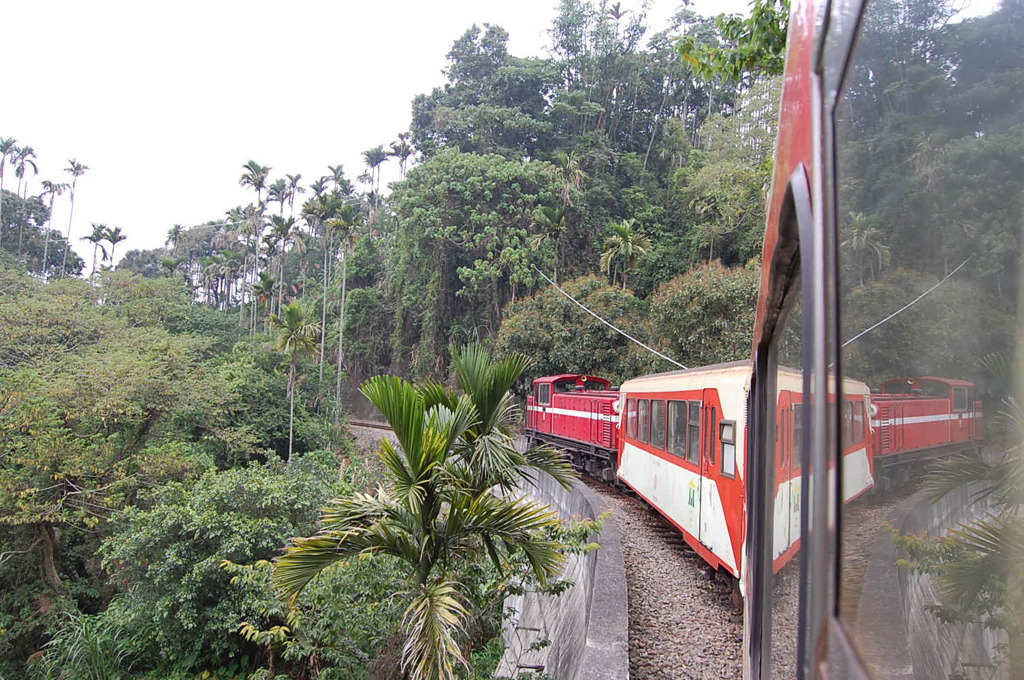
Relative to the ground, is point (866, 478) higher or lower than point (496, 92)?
lower

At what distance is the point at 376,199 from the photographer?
52.2 m

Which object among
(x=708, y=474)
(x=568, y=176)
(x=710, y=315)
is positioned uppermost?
(x=568, y=176)

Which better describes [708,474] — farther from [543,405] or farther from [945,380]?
[543,405]

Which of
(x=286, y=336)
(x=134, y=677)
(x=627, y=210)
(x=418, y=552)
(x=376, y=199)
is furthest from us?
(x=376, y=199)

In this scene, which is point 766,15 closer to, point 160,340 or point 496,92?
point 160,340

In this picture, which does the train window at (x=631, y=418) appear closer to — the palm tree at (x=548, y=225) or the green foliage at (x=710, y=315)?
the green foliage at (x=710, y=315)

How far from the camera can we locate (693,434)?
7934mm

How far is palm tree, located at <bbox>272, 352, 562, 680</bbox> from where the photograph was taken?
496cm

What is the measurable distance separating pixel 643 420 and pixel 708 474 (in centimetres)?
351

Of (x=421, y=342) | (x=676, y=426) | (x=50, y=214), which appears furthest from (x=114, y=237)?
(x=676, y=426)

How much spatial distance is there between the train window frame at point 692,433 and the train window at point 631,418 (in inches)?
129

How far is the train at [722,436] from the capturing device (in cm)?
95

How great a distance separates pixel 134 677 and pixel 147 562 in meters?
1.71

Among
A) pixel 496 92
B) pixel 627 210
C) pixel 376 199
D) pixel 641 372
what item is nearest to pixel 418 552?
pixel 641 372
